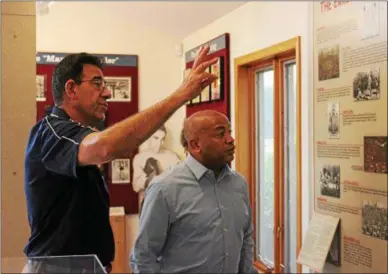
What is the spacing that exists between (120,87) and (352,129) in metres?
3.33

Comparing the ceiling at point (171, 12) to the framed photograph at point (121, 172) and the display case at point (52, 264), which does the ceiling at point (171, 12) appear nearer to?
the framed photograph at point (121, 172)

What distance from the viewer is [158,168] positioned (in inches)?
211

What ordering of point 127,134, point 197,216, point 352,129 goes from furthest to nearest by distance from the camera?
point 352,129 → point 197,216 → point 127,134

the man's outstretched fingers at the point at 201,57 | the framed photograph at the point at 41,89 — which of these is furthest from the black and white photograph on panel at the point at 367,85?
the framed photograph at the point at 41,89

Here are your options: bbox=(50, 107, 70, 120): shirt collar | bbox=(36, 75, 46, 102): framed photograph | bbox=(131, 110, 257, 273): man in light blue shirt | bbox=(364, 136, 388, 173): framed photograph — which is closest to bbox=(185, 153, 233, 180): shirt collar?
bbox=(131, 110, 257, 273): man in light blue shirt

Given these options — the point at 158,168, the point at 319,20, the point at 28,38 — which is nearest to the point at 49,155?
the point at 28,38

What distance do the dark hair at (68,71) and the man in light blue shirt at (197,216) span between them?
31.5 inches

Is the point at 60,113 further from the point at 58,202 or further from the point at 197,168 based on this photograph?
the point at 197,168

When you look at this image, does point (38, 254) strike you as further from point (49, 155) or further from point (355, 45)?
point (355, 45)

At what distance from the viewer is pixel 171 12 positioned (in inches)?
187

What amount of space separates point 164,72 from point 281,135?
2.16 metres

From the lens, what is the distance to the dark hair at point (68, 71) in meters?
1.66

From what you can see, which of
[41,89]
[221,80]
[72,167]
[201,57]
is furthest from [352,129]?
[41,89]

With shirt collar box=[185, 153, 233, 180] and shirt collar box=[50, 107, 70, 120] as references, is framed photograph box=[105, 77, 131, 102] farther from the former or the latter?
shirt collar box=[50, 107, 70, 120]
